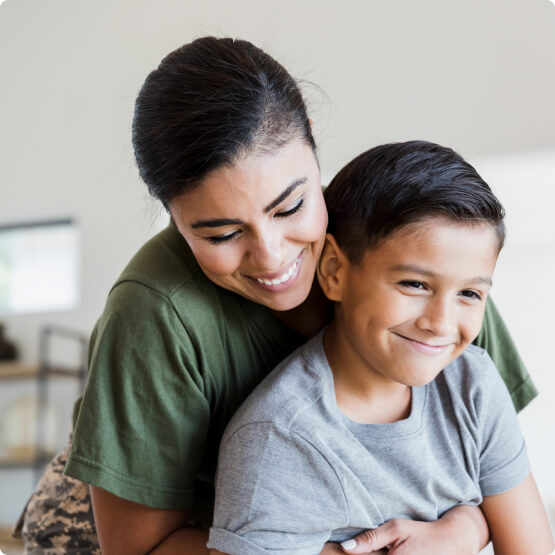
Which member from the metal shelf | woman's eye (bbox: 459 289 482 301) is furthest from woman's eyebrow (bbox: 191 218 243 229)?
the metal shelf

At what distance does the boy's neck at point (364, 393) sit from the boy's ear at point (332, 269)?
8cm

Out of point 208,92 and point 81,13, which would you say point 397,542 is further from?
point 81,13

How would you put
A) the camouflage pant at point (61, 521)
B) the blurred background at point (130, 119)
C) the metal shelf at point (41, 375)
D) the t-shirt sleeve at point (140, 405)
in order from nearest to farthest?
the t-shirt sleeve at point (140, 405)
the camouflage pant at point (61, 521)
the blurred background at point (130, 119)
the metal shelf at point (41, 375)

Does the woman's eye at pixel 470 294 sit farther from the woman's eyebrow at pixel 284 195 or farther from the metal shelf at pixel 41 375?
the metal shelf at pixel 41 375

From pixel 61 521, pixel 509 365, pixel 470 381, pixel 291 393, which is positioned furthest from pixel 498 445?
pixel 61 521

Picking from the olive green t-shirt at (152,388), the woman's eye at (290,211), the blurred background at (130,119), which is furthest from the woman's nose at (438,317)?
the blurred background at (130,119)

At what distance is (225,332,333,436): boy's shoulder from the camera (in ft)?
3.48

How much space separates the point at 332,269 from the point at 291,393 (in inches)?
8.7

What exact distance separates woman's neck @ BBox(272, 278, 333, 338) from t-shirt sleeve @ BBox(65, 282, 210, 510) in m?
0.21

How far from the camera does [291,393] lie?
1.08m

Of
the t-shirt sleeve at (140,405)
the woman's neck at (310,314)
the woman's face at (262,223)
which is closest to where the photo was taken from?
the woman's face at (262,223)

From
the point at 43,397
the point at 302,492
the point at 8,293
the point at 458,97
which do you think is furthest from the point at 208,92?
the point at 8,293

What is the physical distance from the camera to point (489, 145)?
3.45m

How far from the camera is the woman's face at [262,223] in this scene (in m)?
1.00
